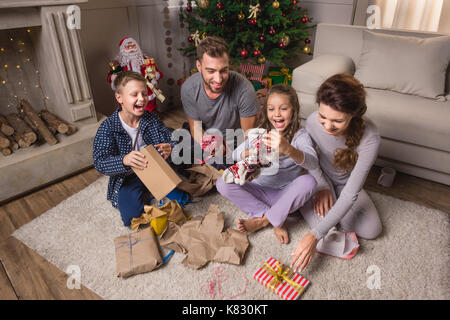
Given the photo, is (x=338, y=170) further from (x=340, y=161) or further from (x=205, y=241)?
(x=205, y=241)

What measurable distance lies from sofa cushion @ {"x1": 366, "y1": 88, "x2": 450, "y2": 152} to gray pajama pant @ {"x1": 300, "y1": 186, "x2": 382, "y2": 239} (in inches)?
24.0

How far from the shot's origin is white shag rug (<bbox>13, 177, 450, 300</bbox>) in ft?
4.42

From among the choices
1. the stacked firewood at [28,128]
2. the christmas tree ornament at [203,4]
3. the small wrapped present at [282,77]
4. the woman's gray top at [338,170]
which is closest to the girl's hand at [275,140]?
the woman's gray top at [338,170]

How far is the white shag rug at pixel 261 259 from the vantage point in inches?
53.1

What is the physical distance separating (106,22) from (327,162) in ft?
6.85

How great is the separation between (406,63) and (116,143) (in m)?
1.94

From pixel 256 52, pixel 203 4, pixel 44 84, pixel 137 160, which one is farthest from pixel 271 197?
pixel 44 84

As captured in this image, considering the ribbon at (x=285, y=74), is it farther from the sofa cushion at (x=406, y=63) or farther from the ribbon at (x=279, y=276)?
the ribbon at (x=279, y=276)

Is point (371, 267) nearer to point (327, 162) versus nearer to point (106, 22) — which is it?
point (327, 162)

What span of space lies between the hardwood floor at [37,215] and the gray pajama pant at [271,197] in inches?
27.5

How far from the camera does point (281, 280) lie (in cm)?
136

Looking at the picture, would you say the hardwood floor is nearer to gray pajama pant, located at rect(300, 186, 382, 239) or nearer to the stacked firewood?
the stacked firewood

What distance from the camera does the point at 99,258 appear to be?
1517mm

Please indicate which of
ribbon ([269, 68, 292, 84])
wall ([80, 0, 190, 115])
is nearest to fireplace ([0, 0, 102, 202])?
wall ([80, 0, 190, 115])
